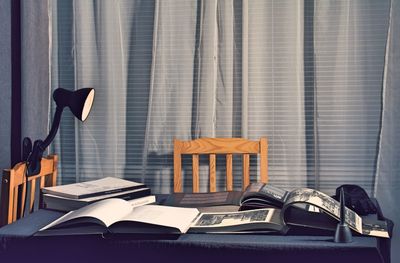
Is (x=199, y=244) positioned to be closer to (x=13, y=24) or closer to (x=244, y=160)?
(x=244, y=160)

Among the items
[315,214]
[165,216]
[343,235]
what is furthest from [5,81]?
[343,235]

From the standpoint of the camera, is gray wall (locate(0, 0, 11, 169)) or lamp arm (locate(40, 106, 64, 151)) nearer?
lamp arm (locate(40, 106, 64, 151))

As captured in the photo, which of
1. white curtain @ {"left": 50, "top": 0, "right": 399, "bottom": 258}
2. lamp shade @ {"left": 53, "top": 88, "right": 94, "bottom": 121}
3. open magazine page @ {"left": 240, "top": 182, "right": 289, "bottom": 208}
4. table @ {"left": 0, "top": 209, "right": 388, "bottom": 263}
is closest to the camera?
table @ {"left": 0, "top": 209, "right": 388, "bottom": 263}

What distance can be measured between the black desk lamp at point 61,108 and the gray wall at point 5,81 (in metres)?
0.49

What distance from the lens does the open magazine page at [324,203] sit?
1214 millimetres

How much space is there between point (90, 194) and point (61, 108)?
1.03 ft

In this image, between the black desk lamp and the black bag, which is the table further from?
the black desk lamp

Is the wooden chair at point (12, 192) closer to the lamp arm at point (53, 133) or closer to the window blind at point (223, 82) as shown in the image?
the lamp arm at point (53, 133)

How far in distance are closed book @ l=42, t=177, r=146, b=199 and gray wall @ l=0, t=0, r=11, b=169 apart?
622 millimetres

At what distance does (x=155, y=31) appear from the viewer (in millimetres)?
2273

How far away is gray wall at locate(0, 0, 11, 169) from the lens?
6.83ft

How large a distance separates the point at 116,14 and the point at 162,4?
0.68 feet

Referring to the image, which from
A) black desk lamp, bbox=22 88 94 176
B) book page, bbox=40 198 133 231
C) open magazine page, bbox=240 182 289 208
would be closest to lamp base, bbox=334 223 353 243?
open magazine page, bbox=240 182 289 208

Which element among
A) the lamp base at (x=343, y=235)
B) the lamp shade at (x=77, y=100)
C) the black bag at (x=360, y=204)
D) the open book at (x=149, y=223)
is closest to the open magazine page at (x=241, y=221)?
the open book at (x=149, y=223)
